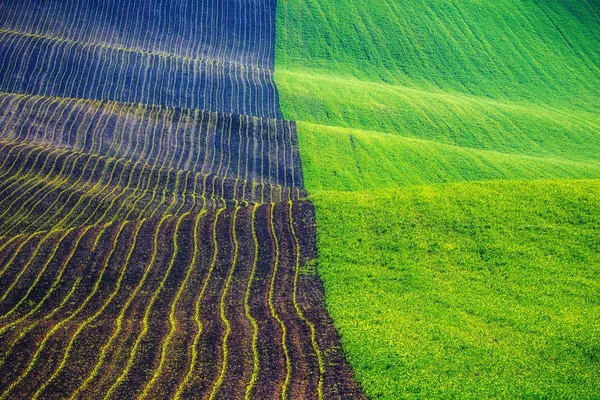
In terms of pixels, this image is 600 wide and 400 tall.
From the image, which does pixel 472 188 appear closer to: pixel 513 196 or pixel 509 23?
pixel 513 196

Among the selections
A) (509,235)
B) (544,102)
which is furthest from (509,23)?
(509,235)

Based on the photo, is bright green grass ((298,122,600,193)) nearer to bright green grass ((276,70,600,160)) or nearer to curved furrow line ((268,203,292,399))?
bright green grass ((276,70,600,160))

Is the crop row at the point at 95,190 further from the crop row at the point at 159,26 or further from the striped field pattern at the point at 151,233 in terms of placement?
the crop row at the point at 159,26

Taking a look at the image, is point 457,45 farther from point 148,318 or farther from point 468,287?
point 148,318

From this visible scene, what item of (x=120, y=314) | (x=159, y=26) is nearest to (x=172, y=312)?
(x=120, y=314)

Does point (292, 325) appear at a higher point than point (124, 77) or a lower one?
lower

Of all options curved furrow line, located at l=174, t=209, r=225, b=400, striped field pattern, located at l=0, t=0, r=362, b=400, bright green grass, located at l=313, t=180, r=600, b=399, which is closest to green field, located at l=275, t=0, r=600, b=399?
bright green grass, located at l=313, t=180, r=600, b=399
